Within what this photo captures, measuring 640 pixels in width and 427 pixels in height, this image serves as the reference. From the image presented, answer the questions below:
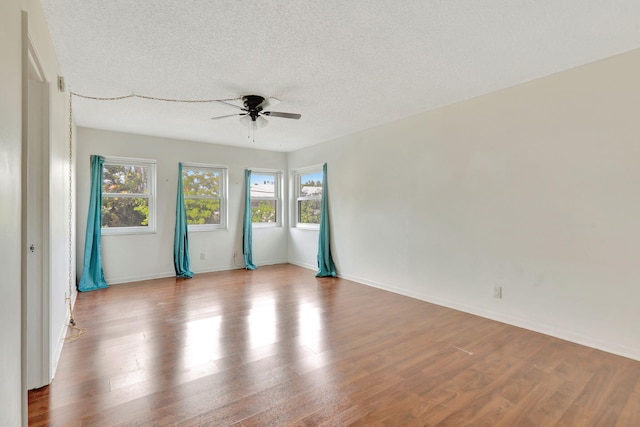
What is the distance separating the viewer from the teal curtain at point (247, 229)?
607 centimetres

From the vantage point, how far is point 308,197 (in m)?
6.33

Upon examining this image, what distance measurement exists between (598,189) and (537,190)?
45cm

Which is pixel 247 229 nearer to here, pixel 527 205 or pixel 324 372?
pixel 324 372

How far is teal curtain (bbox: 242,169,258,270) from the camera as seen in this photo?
607 centimetres

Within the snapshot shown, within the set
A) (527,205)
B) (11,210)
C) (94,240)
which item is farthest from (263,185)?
(11,210)

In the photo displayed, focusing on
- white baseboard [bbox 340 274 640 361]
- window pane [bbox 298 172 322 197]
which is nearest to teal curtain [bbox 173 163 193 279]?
window pane [bbox 298 172 322 197]

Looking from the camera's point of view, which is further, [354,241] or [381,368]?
[354,241]

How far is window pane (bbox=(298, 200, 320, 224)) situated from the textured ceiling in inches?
105

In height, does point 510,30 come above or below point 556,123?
above

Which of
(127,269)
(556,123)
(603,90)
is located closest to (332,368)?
(556,123)

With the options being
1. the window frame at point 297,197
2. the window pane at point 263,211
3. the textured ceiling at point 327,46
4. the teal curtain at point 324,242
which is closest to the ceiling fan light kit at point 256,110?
the textured ceiling at point 327,46

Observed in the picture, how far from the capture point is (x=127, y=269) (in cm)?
505

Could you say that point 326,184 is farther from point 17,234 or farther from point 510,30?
point 17,234

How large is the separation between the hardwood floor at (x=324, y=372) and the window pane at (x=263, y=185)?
318cm
